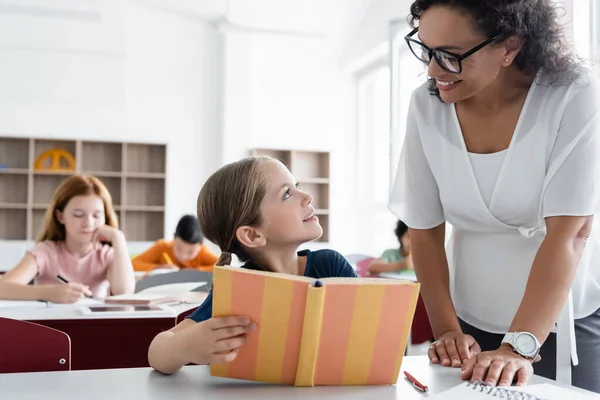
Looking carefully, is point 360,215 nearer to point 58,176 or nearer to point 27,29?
point 58,176

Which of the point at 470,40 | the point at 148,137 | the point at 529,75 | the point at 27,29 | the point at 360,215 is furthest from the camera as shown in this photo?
the point at 360,215

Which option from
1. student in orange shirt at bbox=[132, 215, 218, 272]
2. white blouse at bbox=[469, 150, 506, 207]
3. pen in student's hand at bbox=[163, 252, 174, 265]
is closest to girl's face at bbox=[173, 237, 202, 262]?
student in orange shirt at bbox=[132, 215, 218, 272]

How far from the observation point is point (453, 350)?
3.95 feet

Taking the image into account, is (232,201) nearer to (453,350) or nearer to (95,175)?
(453,350)

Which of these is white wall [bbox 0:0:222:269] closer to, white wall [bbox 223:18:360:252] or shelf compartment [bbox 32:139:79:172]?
shelf compartment [bbox 32:139:79:172]

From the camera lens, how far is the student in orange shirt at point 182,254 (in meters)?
4.70

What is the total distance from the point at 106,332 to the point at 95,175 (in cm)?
523

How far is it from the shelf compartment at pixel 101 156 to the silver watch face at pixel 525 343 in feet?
21.5

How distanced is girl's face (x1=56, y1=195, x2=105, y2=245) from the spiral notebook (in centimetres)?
217

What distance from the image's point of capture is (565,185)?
1225 millimetres

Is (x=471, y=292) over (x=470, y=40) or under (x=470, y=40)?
under

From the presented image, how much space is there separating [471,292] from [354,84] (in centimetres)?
716

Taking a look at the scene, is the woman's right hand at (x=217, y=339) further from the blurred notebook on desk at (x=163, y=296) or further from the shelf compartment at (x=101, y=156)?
the shelf compartment at (x=101, y=156)

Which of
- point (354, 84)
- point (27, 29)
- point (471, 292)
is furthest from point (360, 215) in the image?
point (471, 292)
